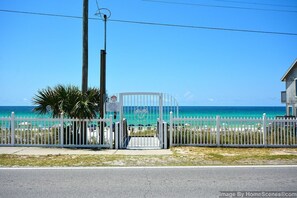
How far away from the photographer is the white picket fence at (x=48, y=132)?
1166cm

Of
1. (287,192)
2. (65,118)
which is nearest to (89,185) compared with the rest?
(287,192)

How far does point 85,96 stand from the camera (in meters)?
12.5

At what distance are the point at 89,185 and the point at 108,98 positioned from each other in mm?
6876

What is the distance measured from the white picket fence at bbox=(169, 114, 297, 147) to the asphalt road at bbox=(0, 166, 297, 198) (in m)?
4.32

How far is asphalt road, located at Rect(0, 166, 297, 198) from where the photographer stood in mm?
5422

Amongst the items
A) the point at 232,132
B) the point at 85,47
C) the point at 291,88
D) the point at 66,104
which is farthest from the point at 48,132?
the point at 291,88

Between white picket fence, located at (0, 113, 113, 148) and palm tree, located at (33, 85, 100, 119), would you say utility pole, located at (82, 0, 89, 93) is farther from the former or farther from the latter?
white picket fence, located at (0, 113, 113, 148)

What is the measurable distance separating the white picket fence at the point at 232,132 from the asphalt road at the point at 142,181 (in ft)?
14.2

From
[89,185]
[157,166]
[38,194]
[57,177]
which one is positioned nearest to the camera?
[38,194]

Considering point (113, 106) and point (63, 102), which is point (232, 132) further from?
point (63, 102)

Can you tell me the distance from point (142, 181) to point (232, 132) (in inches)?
277

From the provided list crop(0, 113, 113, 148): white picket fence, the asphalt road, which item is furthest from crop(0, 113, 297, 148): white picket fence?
the asphalt road

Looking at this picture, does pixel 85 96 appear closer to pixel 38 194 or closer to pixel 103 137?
pixel 103 137

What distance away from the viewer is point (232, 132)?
12.1 m
